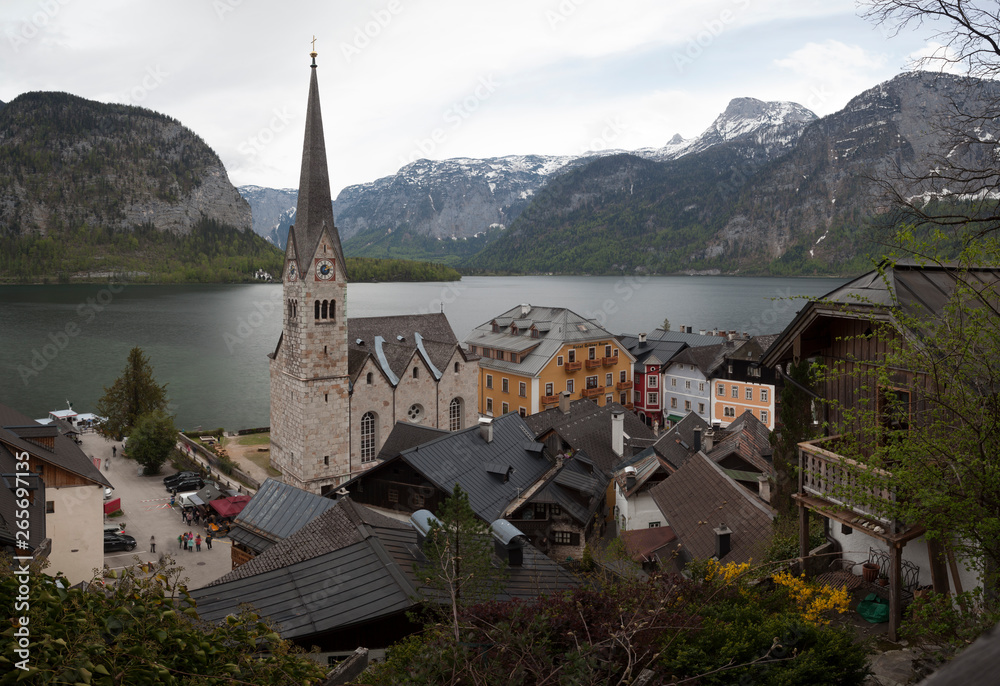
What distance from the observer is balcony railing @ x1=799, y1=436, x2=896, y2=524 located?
8969 millimetres

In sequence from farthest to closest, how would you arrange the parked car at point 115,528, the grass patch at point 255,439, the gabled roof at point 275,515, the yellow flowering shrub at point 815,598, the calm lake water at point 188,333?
the calm lake water at point 188,333, the grass patch at point 255,439, the parked car at point 115,528, the gabled roof at point 275,515, the yellow flowering shrub at point 815,598

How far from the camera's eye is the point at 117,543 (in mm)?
32312

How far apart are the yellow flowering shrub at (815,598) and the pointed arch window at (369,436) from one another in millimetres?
35473

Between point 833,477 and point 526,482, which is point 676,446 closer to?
point 526,482

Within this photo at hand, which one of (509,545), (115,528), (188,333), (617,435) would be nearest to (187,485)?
(115,528)

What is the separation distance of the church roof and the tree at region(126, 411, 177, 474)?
15611 millimetres

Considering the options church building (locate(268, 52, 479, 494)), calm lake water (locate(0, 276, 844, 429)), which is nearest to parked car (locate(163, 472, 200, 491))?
church building (locate(268, 52, 479, 494))

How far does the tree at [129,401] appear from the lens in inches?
2231

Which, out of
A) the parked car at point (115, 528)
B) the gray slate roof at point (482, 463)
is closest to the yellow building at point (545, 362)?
the gray slate roof at point (482, 463)

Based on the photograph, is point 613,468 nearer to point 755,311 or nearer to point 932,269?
point 932,269

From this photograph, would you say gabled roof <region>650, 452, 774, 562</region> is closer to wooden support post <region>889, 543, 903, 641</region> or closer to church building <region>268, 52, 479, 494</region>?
wooden support post <region>889, 543, 903, 641</region>

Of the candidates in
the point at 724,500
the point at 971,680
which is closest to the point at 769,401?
the point at 724,500

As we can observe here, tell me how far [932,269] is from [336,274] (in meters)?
35.4

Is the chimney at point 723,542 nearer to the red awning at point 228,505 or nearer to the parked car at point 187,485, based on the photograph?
the red awning at point 228,505
